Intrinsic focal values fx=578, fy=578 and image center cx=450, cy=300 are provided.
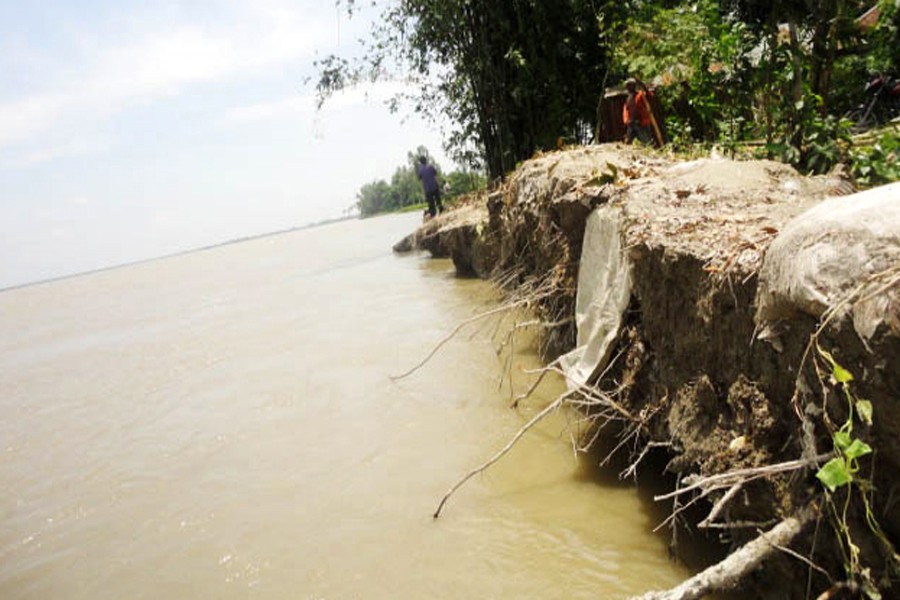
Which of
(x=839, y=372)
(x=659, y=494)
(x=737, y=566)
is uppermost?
(x=839, y=372)

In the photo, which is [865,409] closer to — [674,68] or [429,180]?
[674,68]

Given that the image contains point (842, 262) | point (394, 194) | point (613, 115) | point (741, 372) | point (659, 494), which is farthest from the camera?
point (394, 194)

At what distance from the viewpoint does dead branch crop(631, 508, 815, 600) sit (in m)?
1.66

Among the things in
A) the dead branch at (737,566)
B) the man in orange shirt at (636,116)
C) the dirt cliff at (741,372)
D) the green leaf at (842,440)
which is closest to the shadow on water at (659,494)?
the dirt cliff at (741,372)

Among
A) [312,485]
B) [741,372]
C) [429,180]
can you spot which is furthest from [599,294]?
[429,180]

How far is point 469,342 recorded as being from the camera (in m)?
6.20

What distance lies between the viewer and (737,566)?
5.58 ft

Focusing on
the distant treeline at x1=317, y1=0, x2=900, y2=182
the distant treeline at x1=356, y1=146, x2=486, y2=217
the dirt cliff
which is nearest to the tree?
the distant treeline at x1=317, y1=0, x2=900, y2=182

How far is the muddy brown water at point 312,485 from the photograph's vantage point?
2.65m

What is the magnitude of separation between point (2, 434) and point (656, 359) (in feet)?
22.0

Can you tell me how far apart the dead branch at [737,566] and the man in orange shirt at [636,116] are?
6.08m

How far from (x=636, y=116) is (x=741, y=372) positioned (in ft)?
19.9

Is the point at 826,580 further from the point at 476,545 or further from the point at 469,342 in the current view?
the point at 469,342

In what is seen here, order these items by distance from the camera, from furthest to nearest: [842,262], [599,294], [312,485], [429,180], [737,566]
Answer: [429,180]
[312,485]
[599,294]
[737,566]
[842,262]
